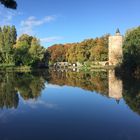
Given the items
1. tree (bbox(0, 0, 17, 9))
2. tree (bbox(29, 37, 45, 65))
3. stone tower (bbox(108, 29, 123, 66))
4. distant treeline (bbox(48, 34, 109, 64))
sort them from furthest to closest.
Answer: distant treeline (bbox(48, 34, 109, 64))
stone tower (bbox(108, 29, 123, 66))
tree (bbox(29, 37, 45, 65))
tree (bbox(0, 0, 17, 9))

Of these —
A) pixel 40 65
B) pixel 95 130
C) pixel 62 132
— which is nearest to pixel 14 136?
pixel 62 132

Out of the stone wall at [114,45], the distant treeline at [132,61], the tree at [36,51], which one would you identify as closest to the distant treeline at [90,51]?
the stone wall at [114,45]

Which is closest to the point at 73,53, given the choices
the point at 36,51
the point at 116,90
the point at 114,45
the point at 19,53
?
the point at 114,45

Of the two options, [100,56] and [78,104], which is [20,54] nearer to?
[100,56]

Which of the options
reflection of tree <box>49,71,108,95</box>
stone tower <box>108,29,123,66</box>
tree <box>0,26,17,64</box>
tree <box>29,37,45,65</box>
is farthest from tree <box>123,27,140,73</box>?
tree <box>0,26,17,64</box>

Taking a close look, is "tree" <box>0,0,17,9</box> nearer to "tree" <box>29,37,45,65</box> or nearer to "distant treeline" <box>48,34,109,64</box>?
"tree" <box>29,37,45,65</box>

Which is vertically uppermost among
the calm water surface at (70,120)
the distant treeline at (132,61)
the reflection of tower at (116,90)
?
the distant treeline at (132,61)

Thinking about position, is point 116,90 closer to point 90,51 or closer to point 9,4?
point 9,4

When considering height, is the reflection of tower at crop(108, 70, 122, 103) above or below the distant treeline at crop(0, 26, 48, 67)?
below

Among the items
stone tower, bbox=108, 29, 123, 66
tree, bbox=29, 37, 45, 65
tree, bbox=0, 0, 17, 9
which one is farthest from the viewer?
stone tower, bbox=108, 29, 123, 66

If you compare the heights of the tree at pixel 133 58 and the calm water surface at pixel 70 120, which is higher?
the tree at pixel 133 58

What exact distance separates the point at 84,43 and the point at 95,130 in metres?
86.0

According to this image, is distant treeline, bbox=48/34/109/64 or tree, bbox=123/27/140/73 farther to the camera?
distant treeline, bbox=48/34/109/64

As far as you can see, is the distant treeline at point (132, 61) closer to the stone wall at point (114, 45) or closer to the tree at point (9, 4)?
the stone wall at point (114, 45)
